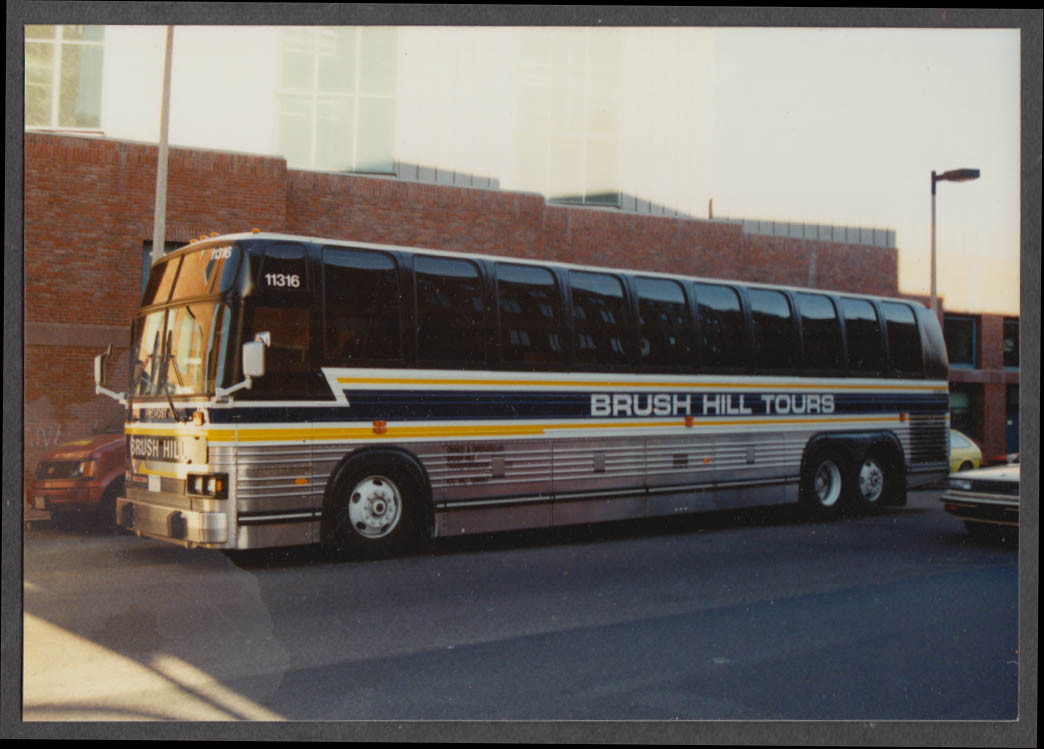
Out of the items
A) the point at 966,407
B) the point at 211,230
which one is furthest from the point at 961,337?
the point at 211,230

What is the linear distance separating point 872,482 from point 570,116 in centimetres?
547

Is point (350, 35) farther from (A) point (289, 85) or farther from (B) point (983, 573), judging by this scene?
(B) point (983, 573)

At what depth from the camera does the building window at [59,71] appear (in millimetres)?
6141

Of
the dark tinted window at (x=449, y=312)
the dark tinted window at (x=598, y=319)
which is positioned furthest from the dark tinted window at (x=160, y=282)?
the dark tinted window at (x=598, y=319)

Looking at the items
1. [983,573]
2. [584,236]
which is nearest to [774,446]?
[983,573]

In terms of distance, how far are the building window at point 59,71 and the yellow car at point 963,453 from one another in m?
8.30

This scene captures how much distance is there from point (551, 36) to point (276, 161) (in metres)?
2.30

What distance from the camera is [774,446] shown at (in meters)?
10.3

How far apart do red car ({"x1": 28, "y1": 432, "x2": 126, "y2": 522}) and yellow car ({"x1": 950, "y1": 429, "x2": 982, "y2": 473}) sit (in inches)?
303

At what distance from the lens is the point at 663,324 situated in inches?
390

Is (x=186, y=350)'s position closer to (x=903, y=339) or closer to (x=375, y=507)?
(x=375, y=507)

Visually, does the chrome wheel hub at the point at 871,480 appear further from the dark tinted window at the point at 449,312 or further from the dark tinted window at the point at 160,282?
the dark tinted window at the point at 160,282

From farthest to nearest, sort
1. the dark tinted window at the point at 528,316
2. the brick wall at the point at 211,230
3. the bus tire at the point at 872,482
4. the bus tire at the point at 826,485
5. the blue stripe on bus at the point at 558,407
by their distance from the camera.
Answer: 1. the bus tire at the point at 872,482
2. the bus tire at the point at 826,485
3. the dark tinted window at the point at 528,316
4. the blue stripe on bus at the point at 558,407
5. the brick wall at the point at 211,230

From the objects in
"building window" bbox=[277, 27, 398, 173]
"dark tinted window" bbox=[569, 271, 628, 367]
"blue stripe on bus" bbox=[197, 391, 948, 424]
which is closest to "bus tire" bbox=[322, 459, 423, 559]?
"blue stripe on bus" bbox=[197, 391, 948, 424]
